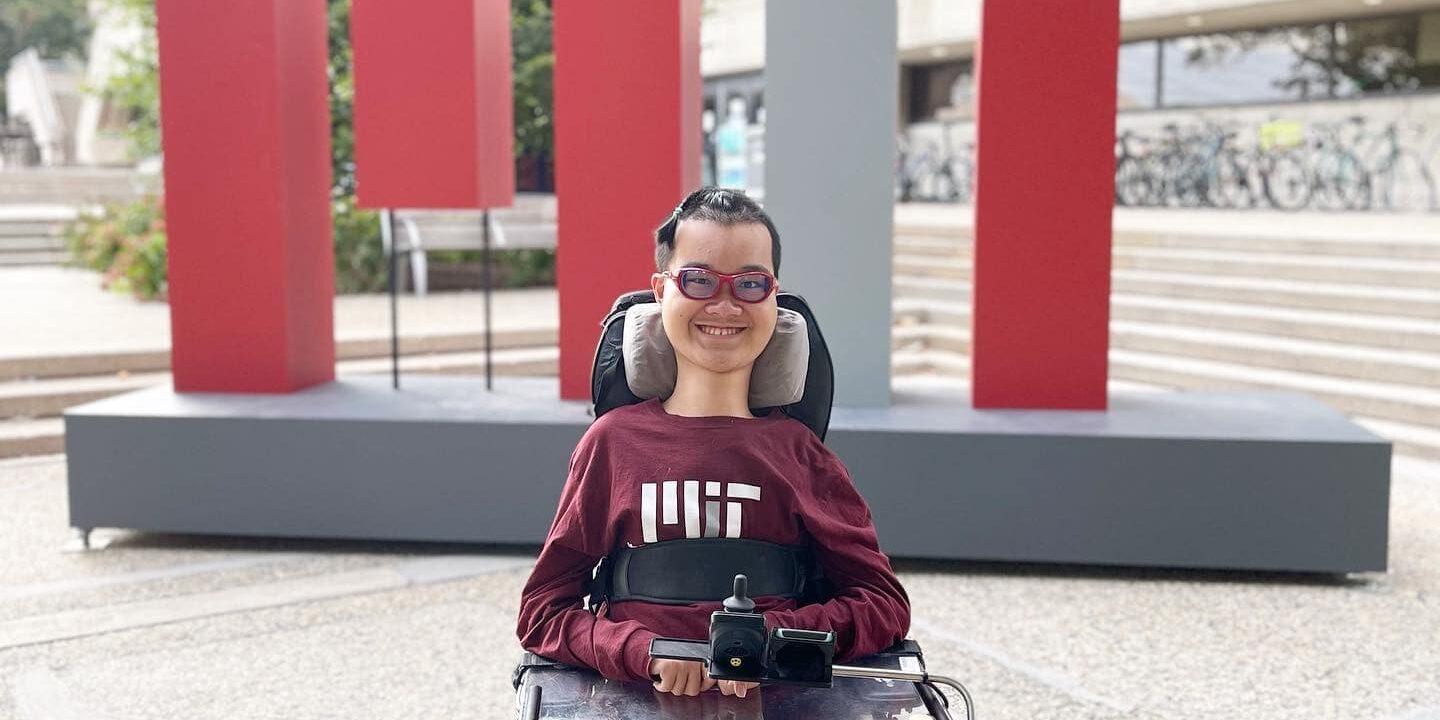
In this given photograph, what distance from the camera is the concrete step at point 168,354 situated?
7695 mm

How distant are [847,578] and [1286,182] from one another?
15.9 m

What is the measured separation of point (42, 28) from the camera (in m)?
43.7

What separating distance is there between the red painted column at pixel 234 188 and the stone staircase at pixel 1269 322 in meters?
5.34

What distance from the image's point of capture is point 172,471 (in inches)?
201

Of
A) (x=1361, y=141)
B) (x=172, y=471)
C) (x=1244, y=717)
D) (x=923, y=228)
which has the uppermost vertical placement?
(x=1361, y=141)

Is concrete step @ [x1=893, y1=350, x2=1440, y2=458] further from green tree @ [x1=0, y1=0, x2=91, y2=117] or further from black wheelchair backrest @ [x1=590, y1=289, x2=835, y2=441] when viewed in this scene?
green tree @ [x1=0, y1=0, x2=91, y2=117]

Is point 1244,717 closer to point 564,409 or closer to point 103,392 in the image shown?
point 564,409

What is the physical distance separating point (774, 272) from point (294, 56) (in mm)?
3767

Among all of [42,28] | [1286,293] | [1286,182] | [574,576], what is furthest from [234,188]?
[42,28]

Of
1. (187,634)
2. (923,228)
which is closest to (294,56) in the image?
(187,634)

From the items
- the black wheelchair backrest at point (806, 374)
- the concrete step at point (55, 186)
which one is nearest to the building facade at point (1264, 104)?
the black wheelchair backrest at point (806, 374)

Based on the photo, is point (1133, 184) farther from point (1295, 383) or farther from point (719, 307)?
point (719, 307)

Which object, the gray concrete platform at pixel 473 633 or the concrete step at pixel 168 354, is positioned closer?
the gray concrete platform at pixel 473 633

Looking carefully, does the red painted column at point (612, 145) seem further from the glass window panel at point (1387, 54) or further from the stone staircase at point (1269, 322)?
the glass window panel at point (1387, 54)
